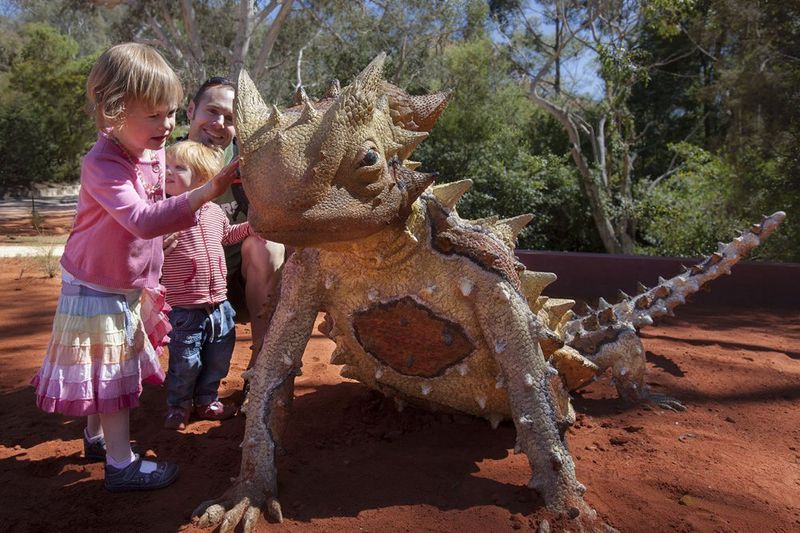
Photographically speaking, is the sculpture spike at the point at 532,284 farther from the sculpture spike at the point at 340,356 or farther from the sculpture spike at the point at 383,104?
the sculpture spike at the point at 383,104

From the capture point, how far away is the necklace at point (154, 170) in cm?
214

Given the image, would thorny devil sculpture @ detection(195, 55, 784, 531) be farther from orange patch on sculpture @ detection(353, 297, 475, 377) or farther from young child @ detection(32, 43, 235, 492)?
young child @ detection(32, 43, 235, 492)

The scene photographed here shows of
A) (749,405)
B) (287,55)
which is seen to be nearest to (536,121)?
(287,55)

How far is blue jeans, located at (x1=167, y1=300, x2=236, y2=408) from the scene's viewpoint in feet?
9.75

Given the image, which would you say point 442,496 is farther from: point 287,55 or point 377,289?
point 287,55

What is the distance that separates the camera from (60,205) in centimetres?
1895

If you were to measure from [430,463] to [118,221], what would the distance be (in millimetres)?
1490

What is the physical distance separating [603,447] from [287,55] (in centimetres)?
1967

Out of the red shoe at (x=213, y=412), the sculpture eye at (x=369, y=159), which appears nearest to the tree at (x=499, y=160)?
the red shoe at (x=213, y=412)

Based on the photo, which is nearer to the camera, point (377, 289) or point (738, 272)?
point (377, 289)

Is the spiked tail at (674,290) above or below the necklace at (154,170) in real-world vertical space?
below

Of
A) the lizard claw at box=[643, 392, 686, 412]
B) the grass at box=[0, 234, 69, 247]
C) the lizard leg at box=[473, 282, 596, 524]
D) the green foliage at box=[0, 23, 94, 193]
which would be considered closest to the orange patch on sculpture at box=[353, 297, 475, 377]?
the lizard leg at box=[473, 282, 596, 524]

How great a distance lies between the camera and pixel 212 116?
11.1 ft

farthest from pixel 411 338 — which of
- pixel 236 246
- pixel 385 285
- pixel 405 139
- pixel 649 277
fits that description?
pixel 649 277
